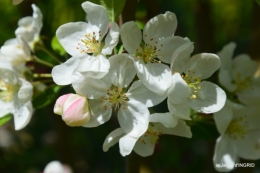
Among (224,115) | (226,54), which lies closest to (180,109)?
(224,115)

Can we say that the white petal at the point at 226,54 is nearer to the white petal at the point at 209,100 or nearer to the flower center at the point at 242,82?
the flower center at the point at 242,82

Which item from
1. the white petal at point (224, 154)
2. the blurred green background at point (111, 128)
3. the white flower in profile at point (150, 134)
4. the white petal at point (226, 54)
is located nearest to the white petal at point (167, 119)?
the white flower in profile at point (150, 134)

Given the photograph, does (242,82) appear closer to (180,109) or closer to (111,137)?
(180,109)

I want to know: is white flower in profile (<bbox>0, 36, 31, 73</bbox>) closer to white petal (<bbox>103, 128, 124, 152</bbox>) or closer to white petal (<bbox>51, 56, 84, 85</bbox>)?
white petal (<bbox>51, 56, 84, 85</bbox>)

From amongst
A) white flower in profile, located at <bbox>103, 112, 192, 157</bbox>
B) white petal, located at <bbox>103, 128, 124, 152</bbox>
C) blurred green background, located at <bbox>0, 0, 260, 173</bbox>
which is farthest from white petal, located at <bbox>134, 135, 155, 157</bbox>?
blurred green background, located at <bbox>0, 0, 260, 173</bbox>

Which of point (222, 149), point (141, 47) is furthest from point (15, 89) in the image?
point (222, 149)
